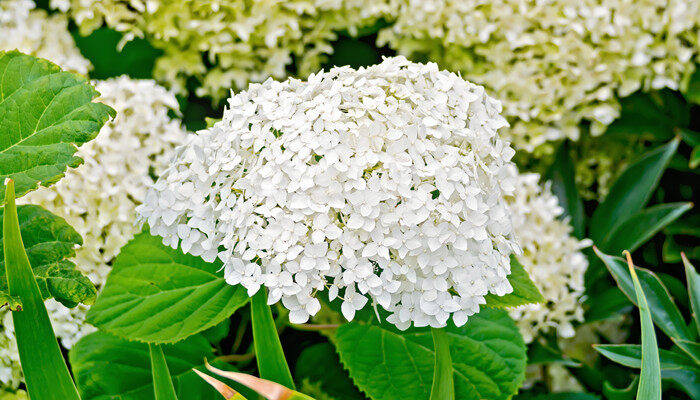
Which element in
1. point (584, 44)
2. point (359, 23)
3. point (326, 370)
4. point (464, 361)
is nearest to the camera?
point (464, 361)

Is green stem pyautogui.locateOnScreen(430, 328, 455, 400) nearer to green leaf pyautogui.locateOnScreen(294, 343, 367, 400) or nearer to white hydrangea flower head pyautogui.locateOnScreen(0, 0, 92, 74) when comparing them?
green leaf pyautogui.locateOnScreen(294, 343, 367, 400)

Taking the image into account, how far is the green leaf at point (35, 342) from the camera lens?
Result: 0.62 meters

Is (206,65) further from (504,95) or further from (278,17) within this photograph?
(504,95)

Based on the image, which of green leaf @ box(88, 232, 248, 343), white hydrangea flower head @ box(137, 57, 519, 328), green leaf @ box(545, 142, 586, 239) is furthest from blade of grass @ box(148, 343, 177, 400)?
green leaf @ box(545, 142, 586, 239)

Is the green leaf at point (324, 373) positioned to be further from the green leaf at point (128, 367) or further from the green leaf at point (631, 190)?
the green leaf at point (631, 190)

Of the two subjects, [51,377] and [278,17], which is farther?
[278,17]

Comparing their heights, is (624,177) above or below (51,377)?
above

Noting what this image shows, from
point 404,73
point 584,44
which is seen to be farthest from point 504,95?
point 404,73

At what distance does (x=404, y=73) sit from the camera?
698 millimetres

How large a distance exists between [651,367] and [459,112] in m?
0.32

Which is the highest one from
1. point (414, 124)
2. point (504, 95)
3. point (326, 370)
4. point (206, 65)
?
point (206, 65)

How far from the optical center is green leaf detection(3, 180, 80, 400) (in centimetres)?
62

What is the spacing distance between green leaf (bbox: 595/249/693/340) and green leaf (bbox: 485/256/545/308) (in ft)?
0.78

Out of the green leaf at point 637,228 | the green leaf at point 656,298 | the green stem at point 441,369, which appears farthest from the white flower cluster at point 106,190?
the green leaf at point 637,228
